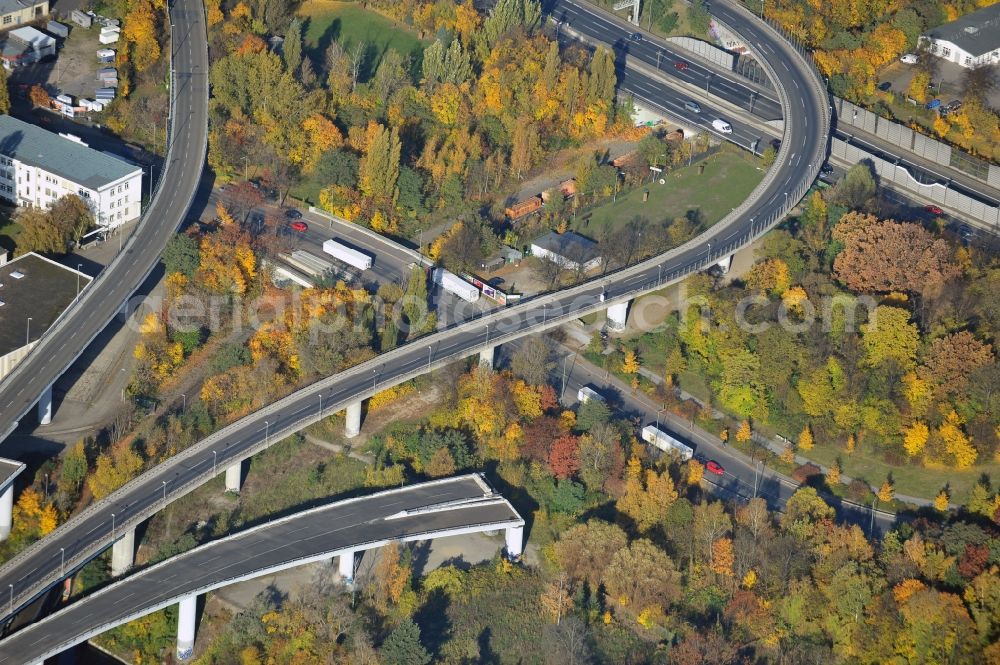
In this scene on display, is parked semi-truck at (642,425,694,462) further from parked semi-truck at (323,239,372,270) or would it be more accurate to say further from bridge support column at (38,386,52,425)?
bridge support column at (38,386,52,425)

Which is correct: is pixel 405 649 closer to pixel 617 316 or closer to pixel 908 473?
pixel 617 316

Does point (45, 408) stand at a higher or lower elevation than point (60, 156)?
lower

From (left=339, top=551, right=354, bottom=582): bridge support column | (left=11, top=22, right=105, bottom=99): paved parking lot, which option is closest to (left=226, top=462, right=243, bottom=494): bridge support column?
(left=339, top=551, right=354, bottom=582): bridge support column

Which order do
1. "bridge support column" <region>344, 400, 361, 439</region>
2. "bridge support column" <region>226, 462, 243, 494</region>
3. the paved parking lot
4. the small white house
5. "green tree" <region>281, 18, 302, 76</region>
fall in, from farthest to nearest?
"green tree" <region>281, 18, 302, 76</region>
the paved parking lot
the small white house
"bridge support column" <region>344, 400, 361, 439</region>
"bridge support column" <region>226, 462, 243, 494</region>

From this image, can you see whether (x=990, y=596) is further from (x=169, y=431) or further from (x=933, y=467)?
(x=169, y=431)

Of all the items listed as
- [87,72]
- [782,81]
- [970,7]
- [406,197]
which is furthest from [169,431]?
[970,7]

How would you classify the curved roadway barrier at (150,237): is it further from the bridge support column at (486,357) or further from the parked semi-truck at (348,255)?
the bridge support column at (486,357)

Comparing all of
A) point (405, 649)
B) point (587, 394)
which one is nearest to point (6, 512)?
point (405, 649)

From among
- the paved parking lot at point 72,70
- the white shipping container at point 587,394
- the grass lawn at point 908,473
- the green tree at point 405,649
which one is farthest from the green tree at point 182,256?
the grass lawn at point 908,473
